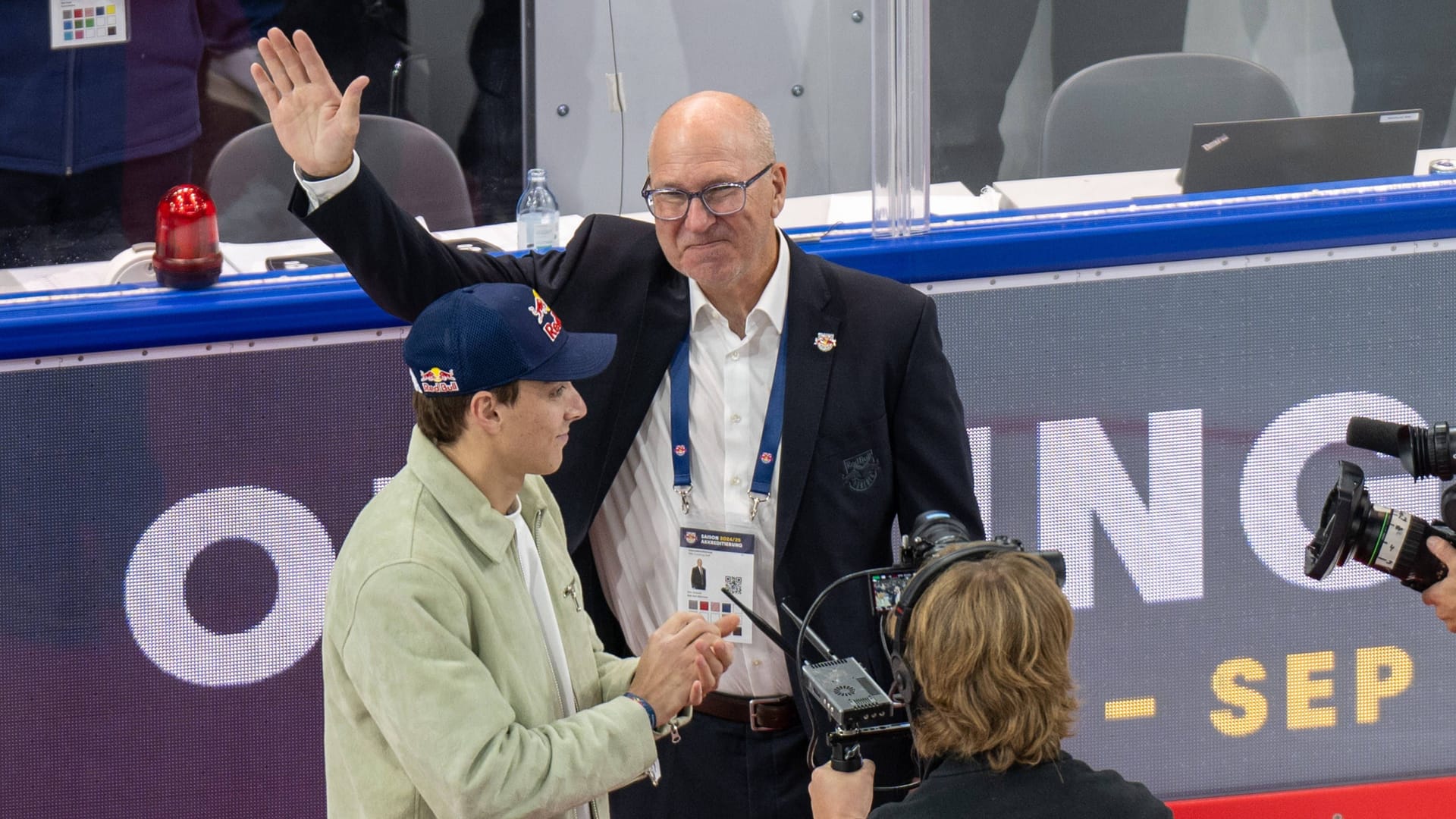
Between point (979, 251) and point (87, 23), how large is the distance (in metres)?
2.13

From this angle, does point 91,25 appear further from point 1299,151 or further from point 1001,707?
point 1299,151

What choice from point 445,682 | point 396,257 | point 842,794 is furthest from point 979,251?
point 445,682

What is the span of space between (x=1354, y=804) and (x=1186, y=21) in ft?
7.34

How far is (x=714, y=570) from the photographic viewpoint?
2912 millimetres

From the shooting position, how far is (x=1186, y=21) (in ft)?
15.0

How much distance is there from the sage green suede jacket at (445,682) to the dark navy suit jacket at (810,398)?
699 millimetres

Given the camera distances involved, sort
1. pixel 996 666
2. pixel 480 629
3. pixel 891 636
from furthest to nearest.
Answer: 1. pixel 891 636
2. pixel 480 629
3. pixel 996 666

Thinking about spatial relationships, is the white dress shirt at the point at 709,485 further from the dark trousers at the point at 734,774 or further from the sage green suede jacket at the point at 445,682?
the sage green suede jacket at the point at 445,682

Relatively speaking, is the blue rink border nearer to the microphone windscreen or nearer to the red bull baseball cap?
the microphone windscreen

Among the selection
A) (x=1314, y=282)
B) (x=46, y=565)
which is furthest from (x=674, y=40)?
(x=46, y=565)

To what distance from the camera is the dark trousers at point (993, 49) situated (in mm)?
3709

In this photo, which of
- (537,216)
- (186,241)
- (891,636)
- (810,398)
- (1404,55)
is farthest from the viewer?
(1404,55)

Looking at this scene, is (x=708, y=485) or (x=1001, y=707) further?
(x=708, y=485)

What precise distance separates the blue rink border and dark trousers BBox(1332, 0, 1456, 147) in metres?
0.37
